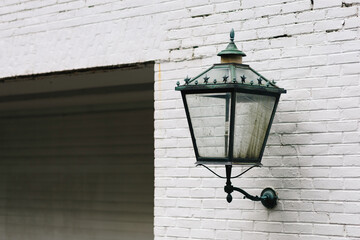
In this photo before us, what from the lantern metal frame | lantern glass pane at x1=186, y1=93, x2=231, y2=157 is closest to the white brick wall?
the lantern metal frame

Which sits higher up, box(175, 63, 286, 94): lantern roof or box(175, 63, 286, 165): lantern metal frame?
box(175, 63, 286, 94): lantern roof

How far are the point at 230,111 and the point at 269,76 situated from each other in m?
0.64

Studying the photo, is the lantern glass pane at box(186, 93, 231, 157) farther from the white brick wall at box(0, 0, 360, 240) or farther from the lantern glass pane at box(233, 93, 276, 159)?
the white brick wall at box(0, 0, 360, 240)

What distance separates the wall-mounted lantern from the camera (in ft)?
10.9

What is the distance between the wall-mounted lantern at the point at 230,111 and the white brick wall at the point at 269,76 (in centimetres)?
33

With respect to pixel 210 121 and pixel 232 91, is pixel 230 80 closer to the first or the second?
pixel 232 91

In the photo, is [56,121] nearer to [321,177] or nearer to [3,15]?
[3,15]

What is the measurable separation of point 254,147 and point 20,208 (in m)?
4.17

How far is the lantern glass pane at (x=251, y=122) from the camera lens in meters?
3.36

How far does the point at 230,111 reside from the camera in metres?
3.31

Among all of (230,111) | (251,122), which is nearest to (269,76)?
(251,122)

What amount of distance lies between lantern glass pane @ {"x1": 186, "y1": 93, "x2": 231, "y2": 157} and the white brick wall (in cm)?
55

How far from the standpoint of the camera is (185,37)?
167 inches

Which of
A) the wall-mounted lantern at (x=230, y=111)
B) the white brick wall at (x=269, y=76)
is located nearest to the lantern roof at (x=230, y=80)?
the wall-mounted lantern at (x=230, y=111)
